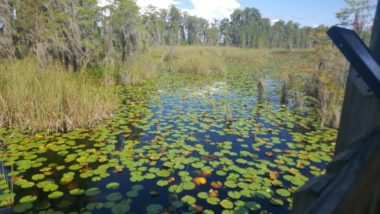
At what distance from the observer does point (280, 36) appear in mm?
51188

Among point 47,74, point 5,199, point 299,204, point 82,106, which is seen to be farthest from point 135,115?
point 299,204

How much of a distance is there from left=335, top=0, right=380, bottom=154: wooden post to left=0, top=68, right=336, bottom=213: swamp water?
5.64 ft

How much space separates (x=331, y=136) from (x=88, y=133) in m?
4.04

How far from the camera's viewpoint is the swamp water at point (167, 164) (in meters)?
2.31

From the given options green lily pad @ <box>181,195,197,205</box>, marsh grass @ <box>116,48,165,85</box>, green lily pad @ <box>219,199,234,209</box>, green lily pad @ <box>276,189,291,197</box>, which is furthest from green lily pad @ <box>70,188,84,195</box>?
marsh grass @ <box>116,48,165,85</box>

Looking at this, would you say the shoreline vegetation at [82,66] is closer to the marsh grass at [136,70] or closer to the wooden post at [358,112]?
the marsh grass at [136,70]

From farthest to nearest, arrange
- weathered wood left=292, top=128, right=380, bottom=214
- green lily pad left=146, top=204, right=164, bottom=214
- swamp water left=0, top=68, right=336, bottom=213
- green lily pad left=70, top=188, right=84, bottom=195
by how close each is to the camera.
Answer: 1. green lily pad left=70, top=188, right=84, bottom=195
2. swamp water left=0, top=68, right=336, bottom=213
3. green lily pad left=146, top=204, right=164, bottom=214
4. weathered wood left=292, top=128, right=380, bottom=214

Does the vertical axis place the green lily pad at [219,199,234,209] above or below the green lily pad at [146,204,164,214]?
above

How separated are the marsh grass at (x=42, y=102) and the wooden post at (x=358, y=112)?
4.12 meters

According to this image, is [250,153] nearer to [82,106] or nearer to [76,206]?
[76,206]

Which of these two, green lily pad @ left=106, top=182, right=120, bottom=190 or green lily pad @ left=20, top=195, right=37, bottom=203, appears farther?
green lily pad @ left=106, top=182, right=120, bottom=190

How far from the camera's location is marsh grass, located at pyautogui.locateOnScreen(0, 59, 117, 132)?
387cm

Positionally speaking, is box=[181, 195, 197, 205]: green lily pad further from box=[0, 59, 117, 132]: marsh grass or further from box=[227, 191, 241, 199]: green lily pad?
box=[0, 59, 117, 132]: marsh grass

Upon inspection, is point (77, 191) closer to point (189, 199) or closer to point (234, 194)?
point (189, 199)
